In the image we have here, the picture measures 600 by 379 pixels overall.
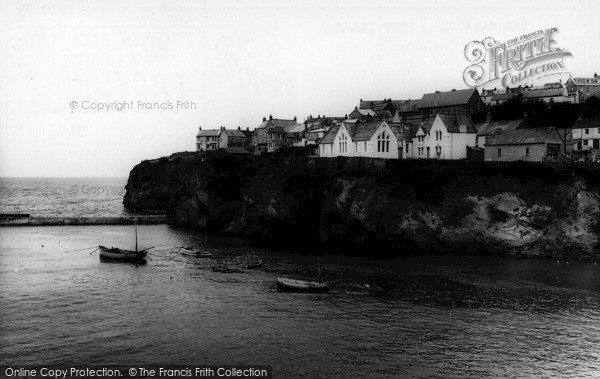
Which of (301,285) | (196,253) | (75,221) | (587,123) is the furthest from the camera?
(75,221)

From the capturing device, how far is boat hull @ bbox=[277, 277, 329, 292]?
49.5m

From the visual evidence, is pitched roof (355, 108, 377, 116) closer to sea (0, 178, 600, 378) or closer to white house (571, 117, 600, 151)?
white house (571, 117, 600, 151)

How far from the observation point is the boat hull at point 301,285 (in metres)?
49.5

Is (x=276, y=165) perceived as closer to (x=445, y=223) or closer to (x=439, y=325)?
(x=445, y=223)

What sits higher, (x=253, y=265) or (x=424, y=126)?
(x=424, y=126)

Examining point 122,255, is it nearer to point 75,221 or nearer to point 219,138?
point 75,221

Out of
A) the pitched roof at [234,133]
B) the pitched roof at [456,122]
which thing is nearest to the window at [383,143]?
the pitched roof at [456,122]

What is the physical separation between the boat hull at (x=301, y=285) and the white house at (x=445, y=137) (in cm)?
4533

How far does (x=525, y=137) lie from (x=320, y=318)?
53.5 meters

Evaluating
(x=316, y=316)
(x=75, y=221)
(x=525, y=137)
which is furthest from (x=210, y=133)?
(x=316, y=316)

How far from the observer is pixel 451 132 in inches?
3383

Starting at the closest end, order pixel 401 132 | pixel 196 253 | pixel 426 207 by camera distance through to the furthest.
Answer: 1. pixel 196 253
2. pixel 426 207
3. pixel 401 132

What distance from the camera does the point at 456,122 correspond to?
87.9 m

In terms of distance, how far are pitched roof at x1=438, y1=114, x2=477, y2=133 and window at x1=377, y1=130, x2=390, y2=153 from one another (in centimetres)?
971
